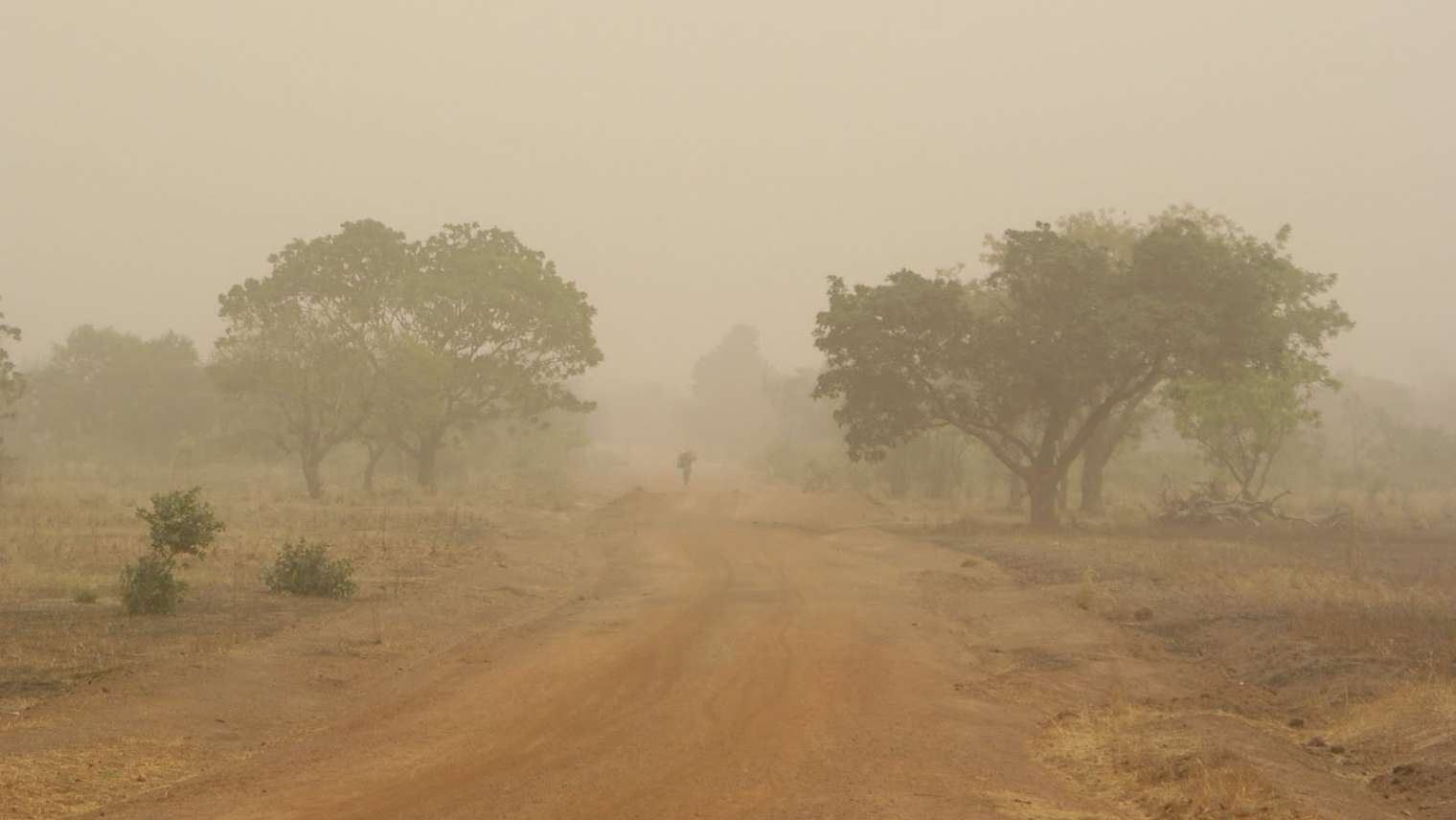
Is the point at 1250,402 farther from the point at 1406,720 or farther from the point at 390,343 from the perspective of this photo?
the point at 390,343

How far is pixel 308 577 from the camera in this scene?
1870 cm

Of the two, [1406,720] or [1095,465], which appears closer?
[1406,720]

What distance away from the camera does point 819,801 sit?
9023 millimetres

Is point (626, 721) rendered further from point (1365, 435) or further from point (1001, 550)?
point (1365, 435)

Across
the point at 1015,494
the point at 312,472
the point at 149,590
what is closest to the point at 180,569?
the point at 149,590

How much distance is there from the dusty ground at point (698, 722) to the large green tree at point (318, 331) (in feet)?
78.3

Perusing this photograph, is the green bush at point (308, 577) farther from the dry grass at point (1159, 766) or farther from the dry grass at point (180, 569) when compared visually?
the dry grass at point (1159, 766)

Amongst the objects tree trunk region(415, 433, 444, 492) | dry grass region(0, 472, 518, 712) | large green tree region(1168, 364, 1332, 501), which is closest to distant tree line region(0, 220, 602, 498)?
tree trunk region(415, 433, 444, 492)

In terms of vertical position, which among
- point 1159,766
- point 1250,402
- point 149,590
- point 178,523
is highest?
point 1250,402

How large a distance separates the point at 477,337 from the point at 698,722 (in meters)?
36.6

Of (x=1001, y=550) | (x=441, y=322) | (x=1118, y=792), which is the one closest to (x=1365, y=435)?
(x=1001, y=550)

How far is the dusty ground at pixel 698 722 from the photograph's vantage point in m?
9.02

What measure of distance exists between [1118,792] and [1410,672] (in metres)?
5.02

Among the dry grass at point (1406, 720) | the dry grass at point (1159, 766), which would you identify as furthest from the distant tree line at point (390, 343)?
the dry grass at point (1406, 720)
